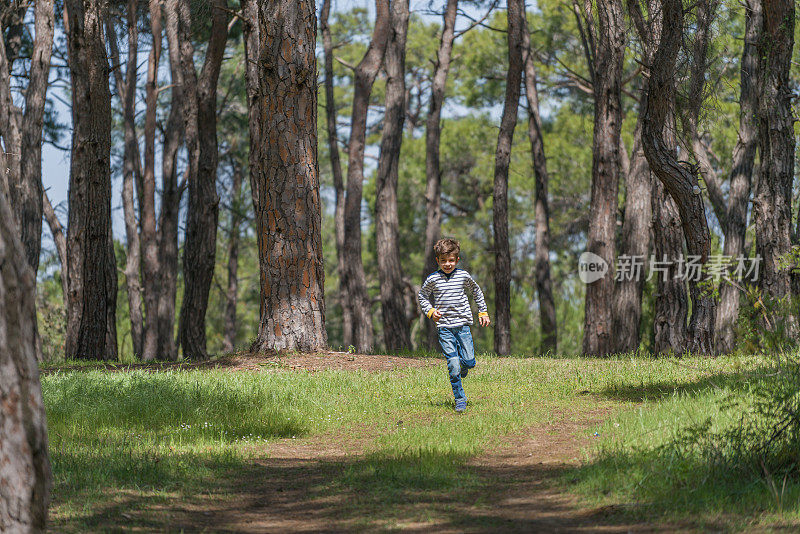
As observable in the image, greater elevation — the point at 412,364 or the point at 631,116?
the point at 631,116

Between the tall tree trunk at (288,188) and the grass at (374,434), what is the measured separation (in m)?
1.35

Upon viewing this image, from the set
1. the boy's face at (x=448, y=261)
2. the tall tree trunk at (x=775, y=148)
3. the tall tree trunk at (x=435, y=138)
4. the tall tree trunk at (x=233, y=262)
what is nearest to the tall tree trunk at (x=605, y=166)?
the tall tree trunk at (x=775, y=148)

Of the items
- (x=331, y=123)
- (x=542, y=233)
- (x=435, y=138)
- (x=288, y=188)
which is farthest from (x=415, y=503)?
(x=331, y=123)

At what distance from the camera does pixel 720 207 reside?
2211 centimetres

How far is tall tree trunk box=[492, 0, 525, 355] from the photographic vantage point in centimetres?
2150

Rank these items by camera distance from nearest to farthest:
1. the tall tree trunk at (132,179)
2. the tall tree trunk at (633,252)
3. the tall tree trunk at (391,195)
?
the tall tree trunk at (633,252), the tall tree trunk at (391,195), the tall tree trunk at (132,179)

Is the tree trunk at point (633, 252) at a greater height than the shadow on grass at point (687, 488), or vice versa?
the tree trunk at point (633, 252)

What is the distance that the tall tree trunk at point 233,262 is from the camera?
33.4m

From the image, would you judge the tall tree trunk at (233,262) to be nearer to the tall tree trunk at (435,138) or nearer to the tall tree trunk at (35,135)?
the tall tree trunk at (435,138)

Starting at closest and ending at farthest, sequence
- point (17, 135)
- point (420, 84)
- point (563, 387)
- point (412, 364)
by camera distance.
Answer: point (563, 387) → point (412, 364) → point (17, 135) → point (420, 84)

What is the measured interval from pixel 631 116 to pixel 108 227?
65.3ft

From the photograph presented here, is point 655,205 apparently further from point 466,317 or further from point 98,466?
point 98,466

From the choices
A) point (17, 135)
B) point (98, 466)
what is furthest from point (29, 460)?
point (17, 135)

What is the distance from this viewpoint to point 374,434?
26.7ft
